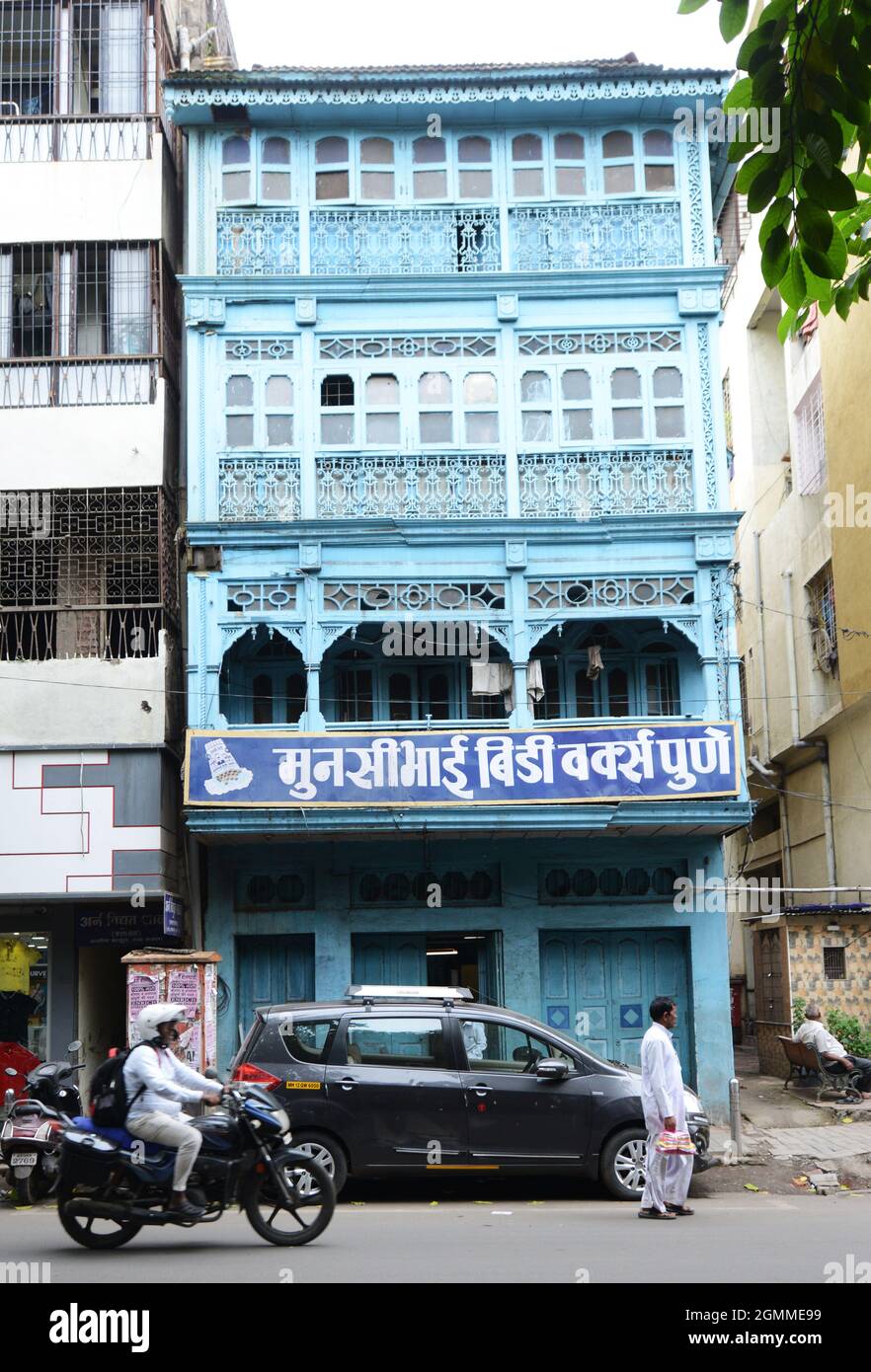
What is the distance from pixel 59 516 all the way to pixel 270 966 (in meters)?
6.44

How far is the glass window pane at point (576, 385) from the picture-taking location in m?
20.2

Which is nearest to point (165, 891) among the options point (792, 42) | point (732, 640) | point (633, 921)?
point (633, 921)

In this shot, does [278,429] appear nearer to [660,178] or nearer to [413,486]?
[413,486]

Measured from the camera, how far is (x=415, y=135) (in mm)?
20938

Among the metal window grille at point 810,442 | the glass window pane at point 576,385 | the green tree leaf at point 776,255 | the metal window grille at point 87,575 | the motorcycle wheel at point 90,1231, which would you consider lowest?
the motorcycle wheel at point 90,1231

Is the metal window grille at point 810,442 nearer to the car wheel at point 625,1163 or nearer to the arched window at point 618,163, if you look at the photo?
the arched window at point 618,163

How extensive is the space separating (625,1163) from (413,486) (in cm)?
971

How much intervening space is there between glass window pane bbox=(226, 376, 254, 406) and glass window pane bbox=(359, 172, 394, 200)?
3.06 metres

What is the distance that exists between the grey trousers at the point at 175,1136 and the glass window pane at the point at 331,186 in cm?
1433

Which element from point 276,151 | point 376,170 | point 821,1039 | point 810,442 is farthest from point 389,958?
point 810,442

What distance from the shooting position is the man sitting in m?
19.5

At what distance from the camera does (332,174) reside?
20.8m

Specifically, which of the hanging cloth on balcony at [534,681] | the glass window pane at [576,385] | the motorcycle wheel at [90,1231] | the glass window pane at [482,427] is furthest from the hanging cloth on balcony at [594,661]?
the motorcycle wheel at [90,1231]

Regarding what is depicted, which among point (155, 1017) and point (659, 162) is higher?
point (659, 162)
